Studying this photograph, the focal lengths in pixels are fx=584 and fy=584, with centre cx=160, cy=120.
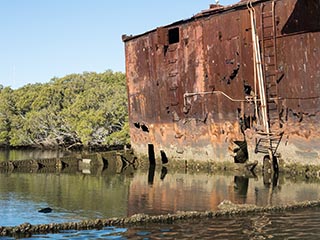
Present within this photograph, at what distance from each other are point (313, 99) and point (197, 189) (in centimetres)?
414

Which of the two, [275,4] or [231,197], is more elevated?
[275,4]

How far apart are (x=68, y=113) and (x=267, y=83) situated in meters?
24.3

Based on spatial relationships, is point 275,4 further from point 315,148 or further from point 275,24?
point 315,148

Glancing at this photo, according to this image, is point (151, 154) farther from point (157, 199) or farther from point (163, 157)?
point (157, 199)

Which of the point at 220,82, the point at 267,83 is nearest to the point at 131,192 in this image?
the point at 267,83

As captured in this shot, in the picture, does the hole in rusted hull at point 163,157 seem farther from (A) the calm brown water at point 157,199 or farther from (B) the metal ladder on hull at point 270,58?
(B) the metal ladder on hull at point 270,58

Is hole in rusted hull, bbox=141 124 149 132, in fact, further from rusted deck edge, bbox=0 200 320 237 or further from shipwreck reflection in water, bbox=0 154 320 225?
rusted deck edge, bbox=0 200 320 237

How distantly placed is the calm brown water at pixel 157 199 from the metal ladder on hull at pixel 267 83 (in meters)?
1.13

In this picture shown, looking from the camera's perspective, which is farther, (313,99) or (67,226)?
(313,99)

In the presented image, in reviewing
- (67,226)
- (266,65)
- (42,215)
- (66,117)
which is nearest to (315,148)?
(266,65)

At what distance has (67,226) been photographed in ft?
27.4

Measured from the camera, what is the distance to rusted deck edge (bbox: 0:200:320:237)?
26.4ft

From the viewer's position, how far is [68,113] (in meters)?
39.2

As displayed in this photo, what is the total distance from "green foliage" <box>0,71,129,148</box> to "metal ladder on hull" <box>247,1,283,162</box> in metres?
16.6
